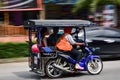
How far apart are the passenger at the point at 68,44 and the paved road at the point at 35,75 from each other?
436mm

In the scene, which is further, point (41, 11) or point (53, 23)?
point (41, 11)

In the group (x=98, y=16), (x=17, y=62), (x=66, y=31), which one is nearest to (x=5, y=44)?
(x=17, y=62)

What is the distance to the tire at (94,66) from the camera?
14.6 metres

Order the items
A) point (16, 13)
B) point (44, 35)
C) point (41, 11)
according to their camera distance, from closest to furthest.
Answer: point (44, 35)
point (41, 11)
point (16, 13)

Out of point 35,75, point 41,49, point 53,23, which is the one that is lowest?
point 35,75

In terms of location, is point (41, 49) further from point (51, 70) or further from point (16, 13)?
point (16, 13)

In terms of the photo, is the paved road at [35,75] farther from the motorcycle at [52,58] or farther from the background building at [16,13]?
Result: the background building at [16,13]

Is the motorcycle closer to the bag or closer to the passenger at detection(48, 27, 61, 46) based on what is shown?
the bag

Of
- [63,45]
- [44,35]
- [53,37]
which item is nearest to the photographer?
[63,45]

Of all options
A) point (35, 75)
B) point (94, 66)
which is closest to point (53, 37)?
point (35, 75)

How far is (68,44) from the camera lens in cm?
1405

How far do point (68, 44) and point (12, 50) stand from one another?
514 centimetres

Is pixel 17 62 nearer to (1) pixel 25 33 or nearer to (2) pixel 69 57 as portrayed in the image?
(2) pixel 69 57

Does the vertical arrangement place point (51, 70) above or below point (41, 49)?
below
